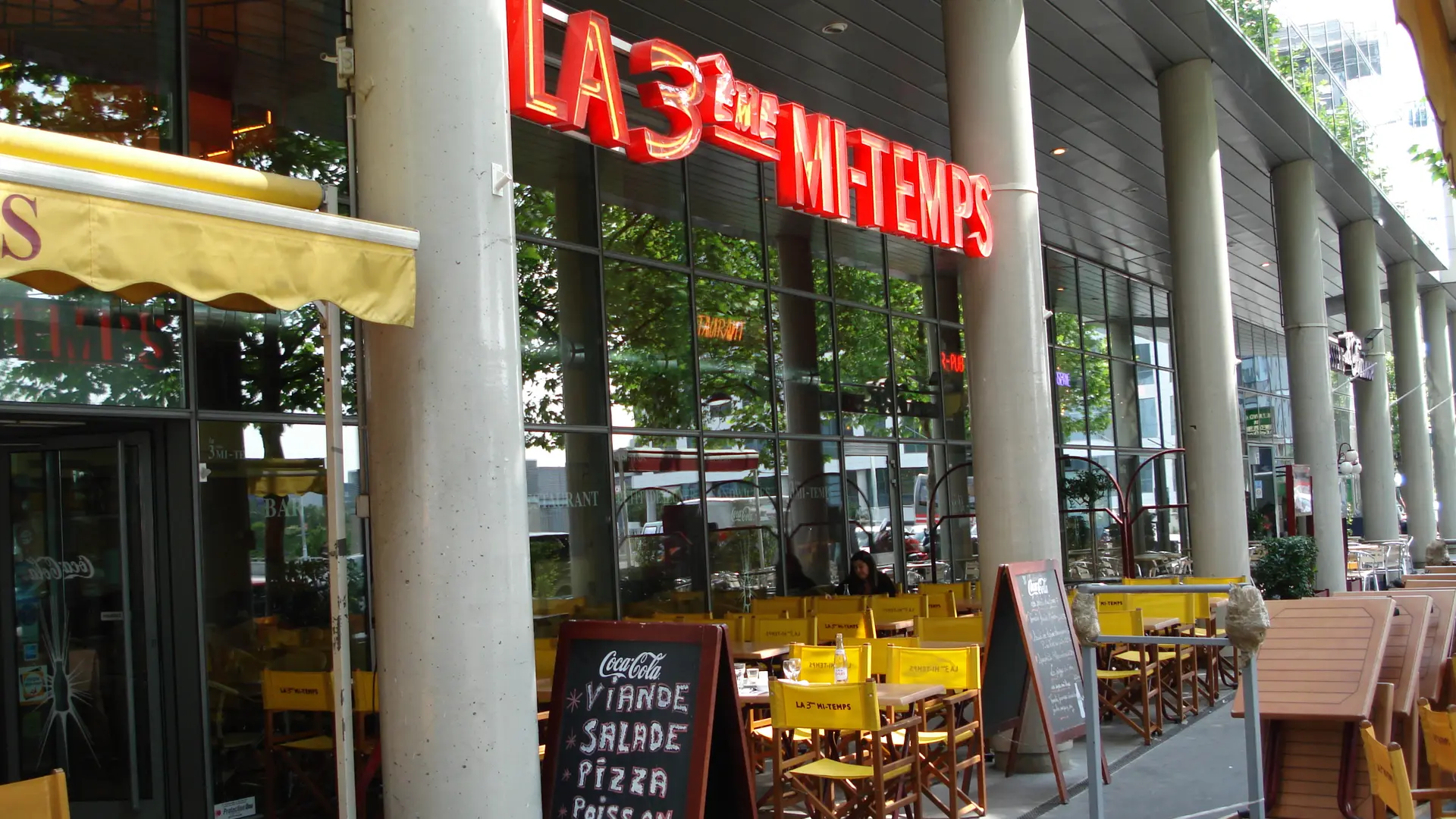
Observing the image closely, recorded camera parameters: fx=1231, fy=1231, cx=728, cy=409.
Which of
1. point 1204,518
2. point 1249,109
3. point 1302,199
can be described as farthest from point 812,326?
point 1302,199

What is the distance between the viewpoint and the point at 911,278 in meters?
16.7

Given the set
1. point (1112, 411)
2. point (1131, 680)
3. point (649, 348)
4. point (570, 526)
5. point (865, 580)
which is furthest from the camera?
point (1112, 411)

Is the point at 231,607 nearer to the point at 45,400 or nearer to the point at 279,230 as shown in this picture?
the point at 45,400

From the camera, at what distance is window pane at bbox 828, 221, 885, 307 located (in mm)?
15164

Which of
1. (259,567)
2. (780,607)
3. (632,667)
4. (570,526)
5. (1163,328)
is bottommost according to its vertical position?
(780,607)

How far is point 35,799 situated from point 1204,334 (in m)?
12.5

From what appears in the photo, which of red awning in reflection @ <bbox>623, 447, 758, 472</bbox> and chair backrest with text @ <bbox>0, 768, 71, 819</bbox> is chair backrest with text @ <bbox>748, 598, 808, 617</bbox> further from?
chair backrest with text @ <bbox>0, 768, 71, 819</bbox>

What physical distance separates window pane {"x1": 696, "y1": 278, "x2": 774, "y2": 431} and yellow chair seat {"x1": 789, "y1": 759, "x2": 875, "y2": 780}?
21.7 feet

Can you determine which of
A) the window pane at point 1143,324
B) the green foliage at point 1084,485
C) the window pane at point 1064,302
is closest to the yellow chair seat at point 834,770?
the green foliage at point 1084,485

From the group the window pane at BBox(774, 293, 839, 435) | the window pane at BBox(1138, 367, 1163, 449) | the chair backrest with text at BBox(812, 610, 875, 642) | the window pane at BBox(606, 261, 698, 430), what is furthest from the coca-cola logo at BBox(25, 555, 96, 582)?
the window pane at BBox(1138, 367, 1163, 449)

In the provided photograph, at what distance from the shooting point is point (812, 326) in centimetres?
1459

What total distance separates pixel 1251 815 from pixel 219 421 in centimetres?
593

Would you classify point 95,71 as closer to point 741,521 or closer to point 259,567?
point 259,567

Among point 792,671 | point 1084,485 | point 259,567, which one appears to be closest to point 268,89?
point 259,567
